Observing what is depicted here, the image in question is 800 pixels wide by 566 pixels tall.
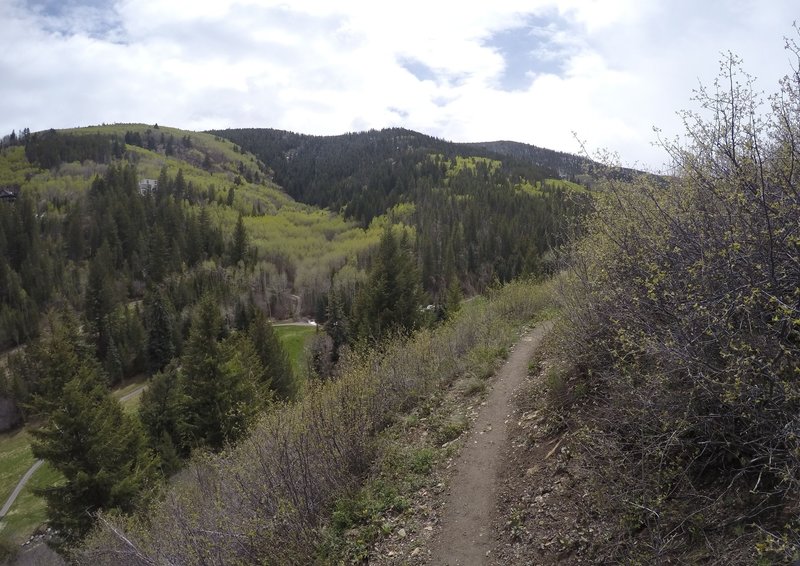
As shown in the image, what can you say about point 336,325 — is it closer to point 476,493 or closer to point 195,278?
point 476,493

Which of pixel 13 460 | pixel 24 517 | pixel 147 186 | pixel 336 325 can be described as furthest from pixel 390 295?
pixel 147 186

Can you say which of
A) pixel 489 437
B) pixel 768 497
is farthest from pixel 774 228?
pixel 489 437

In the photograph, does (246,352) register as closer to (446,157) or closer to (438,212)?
(438,212)

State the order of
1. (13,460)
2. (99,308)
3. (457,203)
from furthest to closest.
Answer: (457,203) < (99,308) < (13,460)

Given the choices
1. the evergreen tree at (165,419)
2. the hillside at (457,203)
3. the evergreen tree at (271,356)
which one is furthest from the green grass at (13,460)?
the hillside at (457,203)

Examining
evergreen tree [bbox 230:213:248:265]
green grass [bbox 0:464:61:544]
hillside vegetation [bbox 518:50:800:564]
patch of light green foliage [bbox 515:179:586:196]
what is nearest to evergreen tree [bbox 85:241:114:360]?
evergreen tree [bbox 230:213:248:265]

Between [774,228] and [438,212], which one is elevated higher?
[438,212]

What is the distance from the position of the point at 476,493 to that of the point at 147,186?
139827 millimetres

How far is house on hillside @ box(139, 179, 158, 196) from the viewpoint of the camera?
120688 mm

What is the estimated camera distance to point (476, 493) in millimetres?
7676

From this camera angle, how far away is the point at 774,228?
429 centimetres

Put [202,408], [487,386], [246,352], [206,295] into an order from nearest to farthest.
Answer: [487,386], [202,408], [206,295], [246,352]

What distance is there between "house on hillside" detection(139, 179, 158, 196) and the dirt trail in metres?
130

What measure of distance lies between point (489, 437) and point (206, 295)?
16953mm
